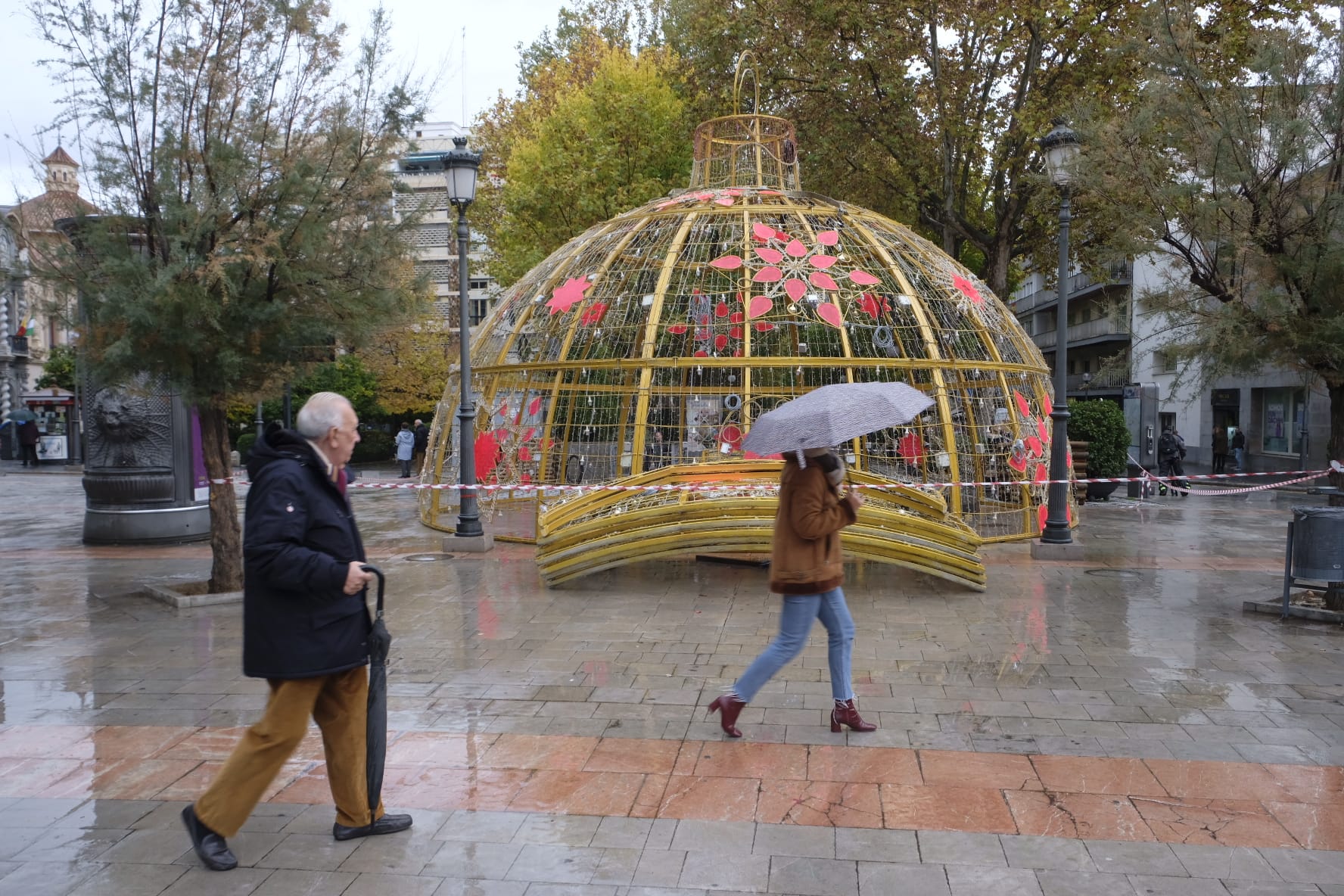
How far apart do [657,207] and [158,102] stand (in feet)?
20.4

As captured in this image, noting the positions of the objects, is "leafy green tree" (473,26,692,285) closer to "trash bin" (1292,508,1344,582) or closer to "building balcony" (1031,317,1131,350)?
"trash bin" (1292,508,1344,582)

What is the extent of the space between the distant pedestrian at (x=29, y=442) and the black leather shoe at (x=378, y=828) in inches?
1246

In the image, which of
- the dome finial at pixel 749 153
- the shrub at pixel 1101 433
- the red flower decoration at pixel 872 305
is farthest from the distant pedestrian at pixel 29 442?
the shrub at pixel 1101 433

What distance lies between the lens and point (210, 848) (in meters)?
3.85

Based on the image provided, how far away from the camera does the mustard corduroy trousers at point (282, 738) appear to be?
12.5 ft

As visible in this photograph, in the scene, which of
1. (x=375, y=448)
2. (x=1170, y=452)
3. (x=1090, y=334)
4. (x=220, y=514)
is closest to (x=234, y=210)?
(x=220, y=514)

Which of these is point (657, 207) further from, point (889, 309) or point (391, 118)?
point (391, 118)

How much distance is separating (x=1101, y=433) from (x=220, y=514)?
543 inches

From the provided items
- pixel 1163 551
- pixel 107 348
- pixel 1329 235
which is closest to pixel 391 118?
pixel 107 348

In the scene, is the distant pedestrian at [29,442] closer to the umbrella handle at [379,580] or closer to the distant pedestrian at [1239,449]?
the umbrella handle at [379,580]

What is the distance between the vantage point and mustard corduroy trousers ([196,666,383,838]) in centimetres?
381

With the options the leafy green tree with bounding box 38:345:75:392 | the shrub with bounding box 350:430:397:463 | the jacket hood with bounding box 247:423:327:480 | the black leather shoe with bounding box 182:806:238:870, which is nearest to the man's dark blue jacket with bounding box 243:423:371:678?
the jacket hood with bounding box 247:423:327:480

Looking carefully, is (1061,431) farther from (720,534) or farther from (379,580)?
(379,580)

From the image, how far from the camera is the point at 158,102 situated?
8.33 m
